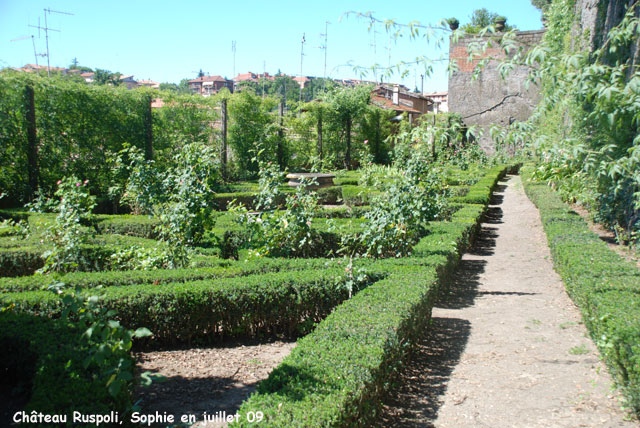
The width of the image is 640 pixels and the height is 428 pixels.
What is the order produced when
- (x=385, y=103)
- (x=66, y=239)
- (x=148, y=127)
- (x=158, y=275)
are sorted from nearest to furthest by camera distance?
(x=158, y=275) → (x=66, y=239) → (x=148, y=127) → (x=385, y=103)

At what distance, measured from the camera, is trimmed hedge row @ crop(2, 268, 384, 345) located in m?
4.18

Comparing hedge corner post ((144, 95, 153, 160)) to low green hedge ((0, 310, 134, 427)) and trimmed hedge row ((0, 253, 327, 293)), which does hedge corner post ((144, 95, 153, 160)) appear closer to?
trimmed hedge row ((0, 253, 327, 293))

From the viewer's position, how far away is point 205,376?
3.85 meters

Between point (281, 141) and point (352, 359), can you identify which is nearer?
point (352, 359)

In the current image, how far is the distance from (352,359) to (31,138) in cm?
1067

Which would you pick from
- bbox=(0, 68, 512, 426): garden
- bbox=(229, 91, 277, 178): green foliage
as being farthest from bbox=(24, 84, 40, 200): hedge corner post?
bbox=(229, 91, 277, 178): green foliage

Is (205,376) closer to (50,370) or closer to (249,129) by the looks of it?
(50,370)

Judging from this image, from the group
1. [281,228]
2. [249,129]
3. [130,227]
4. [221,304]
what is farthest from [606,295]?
[249,129]

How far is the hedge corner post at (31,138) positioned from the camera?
10836 millimetres

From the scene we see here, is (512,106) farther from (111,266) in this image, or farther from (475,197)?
(111,266)

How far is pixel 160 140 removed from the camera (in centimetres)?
1447

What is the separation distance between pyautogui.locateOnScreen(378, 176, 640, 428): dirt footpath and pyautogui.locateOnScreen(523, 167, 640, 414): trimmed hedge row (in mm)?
225

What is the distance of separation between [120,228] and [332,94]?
Result: 52.3 ft

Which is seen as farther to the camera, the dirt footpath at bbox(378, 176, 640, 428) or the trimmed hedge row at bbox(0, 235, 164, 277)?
the trimmed hedge row at bbox(0, 235, 164, 277)
